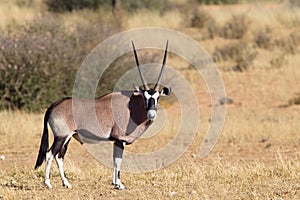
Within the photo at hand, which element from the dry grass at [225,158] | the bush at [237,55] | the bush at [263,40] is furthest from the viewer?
the bush at [263,40]

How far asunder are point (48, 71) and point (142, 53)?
3.88 m

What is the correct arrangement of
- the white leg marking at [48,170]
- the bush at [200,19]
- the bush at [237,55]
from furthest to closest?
the bush at [200,19] < the bush at [237,55] < the white leg marking at [48,170]

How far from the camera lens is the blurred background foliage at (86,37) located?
62.3 ft

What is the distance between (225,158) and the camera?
44.4 ft

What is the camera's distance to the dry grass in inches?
371

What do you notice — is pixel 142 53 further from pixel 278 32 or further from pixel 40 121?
pixel 278 32

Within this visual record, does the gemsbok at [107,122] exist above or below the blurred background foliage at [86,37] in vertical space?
above

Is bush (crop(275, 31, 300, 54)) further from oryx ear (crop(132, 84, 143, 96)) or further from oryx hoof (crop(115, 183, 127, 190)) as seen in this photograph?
oryx hoof (crop(115, 183, 127, 190))

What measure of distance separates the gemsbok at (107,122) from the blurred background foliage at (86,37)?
9.00 metres

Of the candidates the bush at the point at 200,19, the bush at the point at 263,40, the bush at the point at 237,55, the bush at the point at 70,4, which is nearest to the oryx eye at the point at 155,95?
the bush at the point at 237,55

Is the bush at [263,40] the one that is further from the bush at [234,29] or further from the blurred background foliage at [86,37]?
the bush at [234,29]

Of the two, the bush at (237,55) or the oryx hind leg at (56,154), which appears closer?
the oryx hind leg at (56,154)

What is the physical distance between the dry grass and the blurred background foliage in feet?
3.09

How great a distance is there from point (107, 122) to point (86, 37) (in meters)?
12.1
